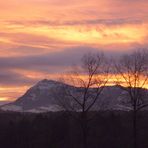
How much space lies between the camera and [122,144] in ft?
274

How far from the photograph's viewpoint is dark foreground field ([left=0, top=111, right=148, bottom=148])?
80.4 m

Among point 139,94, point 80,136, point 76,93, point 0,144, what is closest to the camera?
point 139,94

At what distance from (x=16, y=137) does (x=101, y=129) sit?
1628 centimetres

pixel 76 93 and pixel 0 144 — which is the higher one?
pixel 76 93

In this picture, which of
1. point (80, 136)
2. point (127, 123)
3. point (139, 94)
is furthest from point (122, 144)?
point (139, 94)

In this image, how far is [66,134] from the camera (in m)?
85.8

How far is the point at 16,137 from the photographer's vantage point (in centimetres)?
8075

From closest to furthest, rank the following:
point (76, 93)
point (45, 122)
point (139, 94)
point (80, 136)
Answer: point (139, 94) < point (76, 93) < point (80, 136) < point (45, 122)

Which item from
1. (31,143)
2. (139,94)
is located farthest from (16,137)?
(139,94)

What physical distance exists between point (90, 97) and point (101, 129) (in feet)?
75.5

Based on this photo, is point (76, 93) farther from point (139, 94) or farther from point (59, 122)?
point (59, 122)

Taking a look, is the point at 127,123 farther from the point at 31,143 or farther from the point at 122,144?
the point at 31,143

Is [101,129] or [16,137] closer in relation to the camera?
[16,137]

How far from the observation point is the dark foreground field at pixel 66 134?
8044cm
